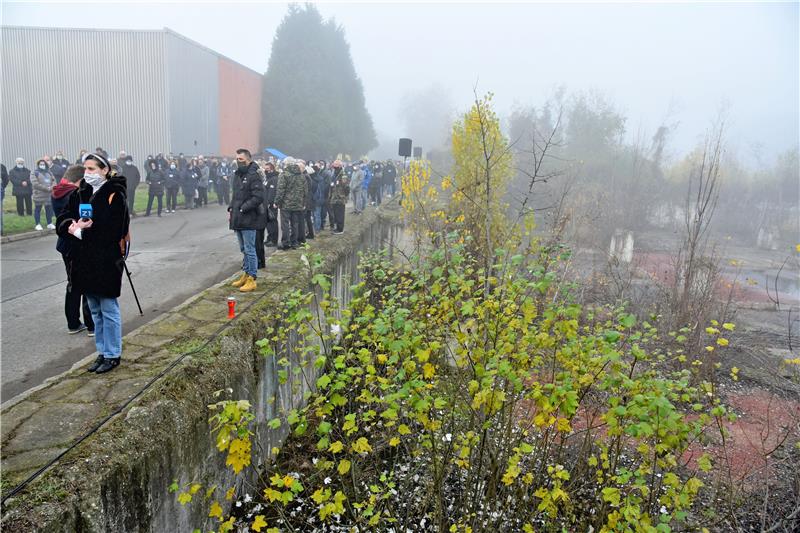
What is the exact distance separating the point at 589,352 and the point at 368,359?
1.75 metres

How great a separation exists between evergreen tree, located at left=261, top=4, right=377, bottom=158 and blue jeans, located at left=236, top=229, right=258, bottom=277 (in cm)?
3294

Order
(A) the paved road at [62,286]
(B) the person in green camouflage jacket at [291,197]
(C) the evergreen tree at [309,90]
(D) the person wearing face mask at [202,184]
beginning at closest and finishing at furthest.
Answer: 1. (A) the paved road at [62,286]
2. (B) the person in green camouflage jacket at [291,197]
3. (D) the person wearing face mask at [202,184]
4. (C) the evergreen tree at [309,90]

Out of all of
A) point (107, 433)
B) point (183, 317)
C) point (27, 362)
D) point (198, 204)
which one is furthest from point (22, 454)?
point (198, 204)

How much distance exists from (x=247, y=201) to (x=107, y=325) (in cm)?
308

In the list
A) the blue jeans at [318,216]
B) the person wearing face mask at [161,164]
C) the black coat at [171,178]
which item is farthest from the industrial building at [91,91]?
A: the blue jeans at [318,216]

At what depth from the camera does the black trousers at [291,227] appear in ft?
31.3

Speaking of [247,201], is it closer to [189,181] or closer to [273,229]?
[273,229]

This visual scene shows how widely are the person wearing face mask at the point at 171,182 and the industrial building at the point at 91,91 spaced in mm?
7731

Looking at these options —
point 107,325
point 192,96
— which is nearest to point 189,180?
point 192,96

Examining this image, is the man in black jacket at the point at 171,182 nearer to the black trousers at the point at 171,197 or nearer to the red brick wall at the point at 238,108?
the black trousers at the point at 171,197

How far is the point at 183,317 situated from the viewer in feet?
18.2

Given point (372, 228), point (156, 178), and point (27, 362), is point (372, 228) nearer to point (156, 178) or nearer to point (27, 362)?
point (156, 178)

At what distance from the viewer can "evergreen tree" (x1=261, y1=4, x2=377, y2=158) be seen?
3825 centimetres

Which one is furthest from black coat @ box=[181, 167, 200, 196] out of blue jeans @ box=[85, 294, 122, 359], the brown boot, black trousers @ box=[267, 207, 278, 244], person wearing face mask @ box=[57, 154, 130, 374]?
blue jeans @ box=[85, 294, 122, 359]
